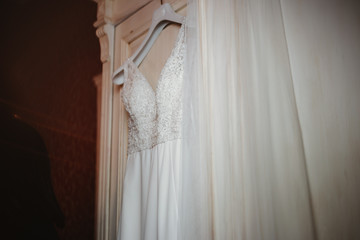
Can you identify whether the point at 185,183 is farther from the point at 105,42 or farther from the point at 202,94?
the point at 105,42

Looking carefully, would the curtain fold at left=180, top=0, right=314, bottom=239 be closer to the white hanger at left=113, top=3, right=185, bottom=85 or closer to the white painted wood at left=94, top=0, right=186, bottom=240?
the white hanger at left=113, top=3, right=185, bottom=85

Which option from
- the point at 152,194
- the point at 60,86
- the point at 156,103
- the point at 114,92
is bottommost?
the point at 152,194

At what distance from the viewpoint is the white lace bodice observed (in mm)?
1072

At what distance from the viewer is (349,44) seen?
0.83 metres

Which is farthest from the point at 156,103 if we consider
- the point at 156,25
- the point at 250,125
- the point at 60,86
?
the point at 60,86

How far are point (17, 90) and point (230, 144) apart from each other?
1681 mm

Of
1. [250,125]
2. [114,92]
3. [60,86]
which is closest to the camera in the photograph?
[250,125]

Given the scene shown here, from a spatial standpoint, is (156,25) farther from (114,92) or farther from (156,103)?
(114,92)

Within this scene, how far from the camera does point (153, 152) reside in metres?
1.11

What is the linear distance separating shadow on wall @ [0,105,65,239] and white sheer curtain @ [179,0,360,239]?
1295mm

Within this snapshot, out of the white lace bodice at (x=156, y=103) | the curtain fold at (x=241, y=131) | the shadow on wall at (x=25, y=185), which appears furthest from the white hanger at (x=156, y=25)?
the shadow on wall at (x=25, y=185)

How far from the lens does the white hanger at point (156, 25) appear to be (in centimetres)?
118

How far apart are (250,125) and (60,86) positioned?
172 cm

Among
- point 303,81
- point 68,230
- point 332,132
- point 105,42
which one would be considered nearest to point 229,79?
point 303,81
